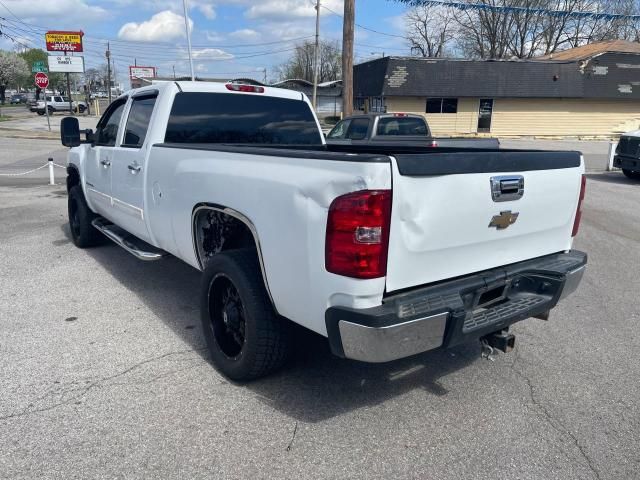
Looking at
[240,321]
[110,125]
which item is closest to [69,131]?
[110,125]

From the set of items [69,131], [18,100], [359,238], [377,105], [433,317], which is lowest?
[433,317]

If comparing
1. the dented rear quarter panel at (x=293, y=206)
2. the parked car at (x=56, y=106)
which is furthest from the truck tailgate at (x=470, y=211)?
the parked car at (x=56, y=106)

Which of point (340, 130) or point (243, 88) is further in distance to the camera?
point (340, 130)

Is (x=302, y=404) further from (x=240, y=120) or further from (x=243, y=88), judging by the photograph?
(x=243, y=88)

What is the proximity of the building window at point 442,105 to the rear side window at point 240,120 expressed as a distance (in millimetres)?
30661

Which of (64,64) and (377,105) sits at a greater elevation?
(64,64)

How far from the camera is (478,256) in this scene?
10.0ft

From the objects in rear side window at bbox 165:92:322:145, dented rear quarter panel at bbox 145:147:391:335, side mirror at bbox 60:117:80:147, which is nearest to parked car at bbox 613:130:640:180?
rear side window at bbox 165:92:322:145

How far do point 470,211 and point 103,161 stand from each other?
13.9 ft

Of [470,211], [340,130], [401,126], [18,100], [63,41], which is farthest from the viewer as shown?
[18,100]

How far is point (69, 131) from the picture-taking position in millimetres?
6113

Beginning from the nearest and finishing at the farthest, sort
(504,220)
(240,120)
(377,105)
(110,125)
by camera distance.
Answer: (504,220), (240,120), (110,125), (377,105)

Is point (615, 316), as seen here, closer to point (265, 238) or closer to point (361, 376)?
point (361, 376)

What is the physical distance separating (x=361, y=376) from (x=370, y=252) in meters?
1.42
